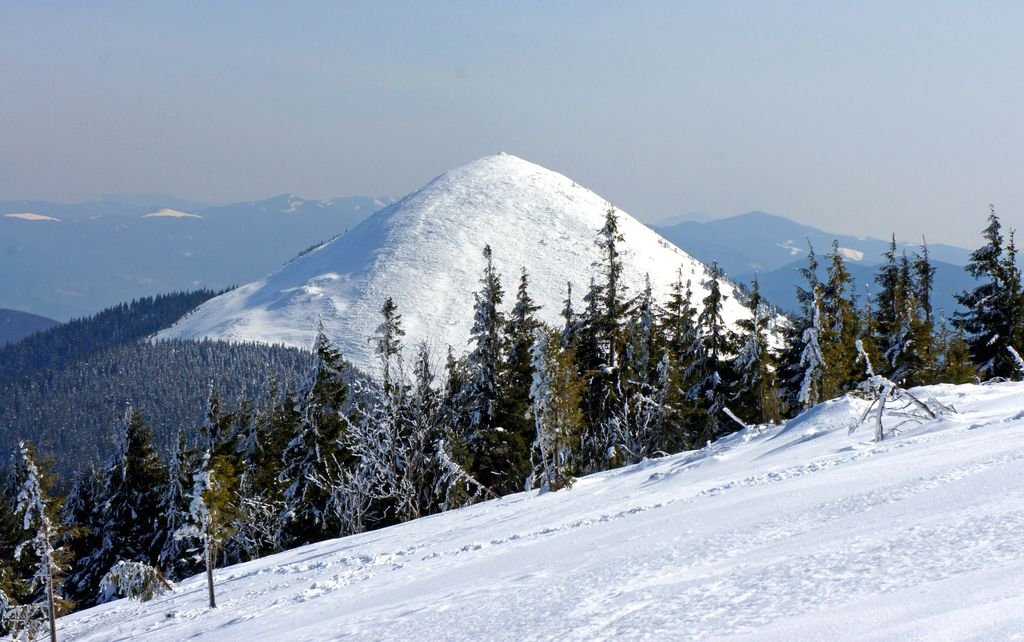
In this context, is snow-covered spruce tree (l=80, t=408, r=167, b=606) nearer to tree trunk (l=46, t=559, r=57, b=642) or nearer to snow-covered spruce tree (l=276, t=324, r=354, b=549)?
snow-covered spruce tree (l=276, t=324, r=354, b=549)

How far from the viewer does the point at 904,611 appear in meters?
6.09

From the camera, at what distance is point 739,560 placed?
8.75m

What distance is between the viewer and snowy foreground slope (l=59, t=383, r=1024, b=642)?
6629mm

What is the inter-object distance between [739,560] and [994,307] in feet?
127

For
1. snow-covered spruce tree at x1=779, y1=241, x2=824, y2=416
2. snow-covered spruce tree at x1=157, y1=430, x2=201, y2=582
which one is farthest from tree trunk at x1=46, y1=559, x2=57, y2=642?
snow-covered spruce tree at x1=779, y1=241, x2=824, y2=416

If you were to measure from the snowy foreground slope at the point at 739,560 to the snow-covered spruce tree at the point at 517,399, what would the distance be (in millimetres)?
17712

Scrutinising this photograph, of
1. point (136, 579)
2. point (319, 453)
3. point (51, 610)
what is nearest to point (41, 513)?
point (51, 610)

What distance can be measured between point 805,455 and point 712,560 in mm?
7901

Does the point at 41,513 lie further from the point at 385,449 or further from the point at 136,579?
the point at 385,449

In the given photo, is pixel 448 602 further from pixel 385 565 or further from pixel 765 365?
pixel 765 365

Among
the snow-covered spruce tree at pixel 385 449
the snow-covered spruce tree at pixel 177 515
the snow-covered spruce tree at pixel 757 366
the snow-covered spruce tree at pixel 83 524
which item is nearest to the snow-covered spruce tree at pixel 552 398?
the snow-covered spruce tree at pixel 385 449

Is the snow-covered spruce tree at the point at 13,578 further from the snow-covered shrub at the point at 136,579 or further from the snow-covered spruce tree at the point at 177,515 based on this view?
the snow-covered spruce tree at the point at 177,515

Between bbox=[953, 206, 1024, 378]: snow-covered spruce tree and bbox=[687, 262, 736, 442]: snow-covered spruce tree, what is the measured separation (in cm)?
1236

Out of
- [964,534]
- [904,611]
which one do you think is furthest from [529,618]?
[964,534]
